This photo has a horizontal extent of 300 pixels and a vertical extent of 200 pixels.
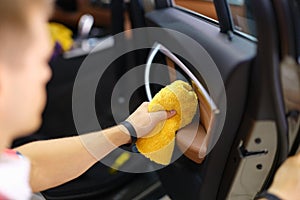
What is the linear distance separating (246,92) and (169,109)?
0.77ft

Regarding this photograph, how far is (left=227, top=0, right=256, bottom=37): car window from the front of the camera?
3.01 feet

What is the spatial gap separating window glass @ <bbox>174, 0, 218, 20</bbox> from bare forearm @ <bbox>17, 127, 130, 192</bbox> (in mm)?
371

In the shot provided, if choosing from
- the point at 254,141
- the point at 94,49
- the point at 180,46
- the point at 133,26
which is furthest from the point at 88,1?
the point at 254,141

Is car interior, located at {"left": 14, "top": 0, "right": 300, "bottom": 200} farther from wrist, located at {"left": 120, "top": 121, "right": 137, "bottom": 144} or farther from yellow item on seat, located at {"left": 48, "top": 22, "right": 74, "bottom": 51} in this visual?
yellow item on seat, located at {"left": 48, "top": 22, "right": 74, "bottom": 51}

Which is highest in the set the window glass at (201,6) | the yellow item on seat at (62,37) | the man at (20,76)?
the man at (20,76)

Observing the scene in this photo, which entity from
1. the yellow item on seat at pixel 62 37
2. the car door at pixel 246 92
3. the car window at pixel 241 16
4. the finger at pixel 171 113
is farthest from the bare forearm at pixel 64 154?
the yellow item on seat at pixel 62 37

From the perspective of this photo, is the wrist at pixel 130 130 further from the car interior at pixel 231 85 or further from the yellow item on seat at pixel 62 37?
the yellow item on seat at pixel 62 37

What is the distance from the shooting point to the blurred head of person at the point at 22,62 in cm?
58

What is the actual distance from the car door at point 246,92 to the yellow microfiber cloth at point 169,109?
0.06 metres

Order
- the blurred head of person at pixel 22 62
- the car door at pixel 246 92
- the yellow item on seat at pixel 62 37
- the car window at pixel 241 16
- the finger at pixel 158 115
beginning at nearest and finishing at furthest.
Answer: the blurred head of person at pixel 22 62 < the car door at pixel 246 92 < the car window at pixel 241 16 < the finger at pixel 158 115 < the yellow item on seat at pixel 62 37

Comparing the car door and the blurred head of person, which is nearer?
the blurred head of person

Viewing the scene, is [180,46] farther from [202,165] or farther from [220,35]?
[202,165]

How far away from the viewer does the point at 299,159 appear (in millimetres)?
843

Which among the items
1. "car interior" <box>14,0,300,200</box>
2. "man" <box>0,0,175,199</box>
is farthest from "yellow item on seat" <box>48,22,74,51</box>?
"man" <box>0,0,175,199</box>
